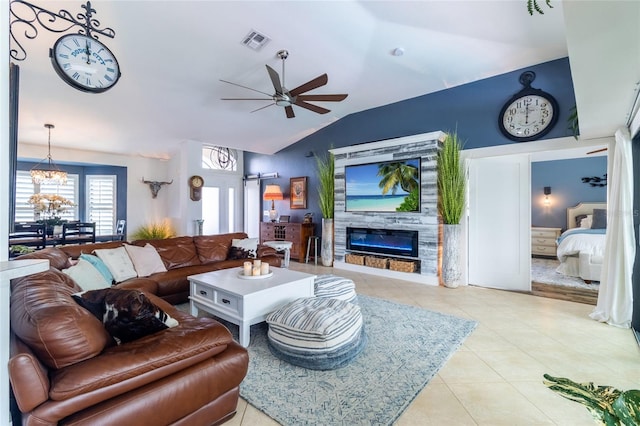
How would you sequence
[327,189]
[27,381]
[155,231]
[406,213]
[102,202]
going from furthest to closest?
[102,202], [155,231], [327,189], [406,213], [27,381]

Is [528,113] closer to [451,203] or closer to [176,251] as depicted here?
[451,203]

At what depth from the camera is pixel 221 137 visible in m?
6.22

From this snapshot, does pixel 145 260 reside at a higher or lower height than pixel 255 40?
lower

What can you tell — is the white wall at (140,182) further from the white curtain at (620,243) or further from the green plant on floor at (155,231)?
the white curtain at (620,243)

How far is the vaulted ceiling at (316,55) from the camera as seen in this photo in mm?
2115

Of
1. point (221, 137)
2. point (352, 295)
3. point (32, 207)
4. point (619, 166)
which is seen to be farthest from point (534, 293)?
point (32, 207)

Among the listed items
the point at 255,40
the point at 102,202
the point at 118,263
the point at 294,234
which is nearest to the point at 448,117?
the point at 255,40

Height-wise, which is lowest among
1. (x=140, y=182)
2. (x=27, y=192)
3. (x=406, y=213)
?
(x=406, y=213)

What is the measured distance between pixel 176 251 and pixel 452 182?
4262mm

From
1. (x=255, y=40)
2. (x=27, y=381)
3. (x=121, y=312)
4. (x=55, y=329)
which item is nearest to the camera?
(x=27, y=381)

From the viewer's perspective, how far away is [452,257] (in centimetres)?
449

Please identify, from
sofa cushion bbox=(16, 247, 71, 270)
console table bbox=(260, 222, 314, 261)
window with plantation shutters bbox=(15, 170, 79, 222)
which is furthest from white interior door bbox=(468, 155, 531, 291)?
window with plantation shutters bbox=(15, 170, 79, 222)

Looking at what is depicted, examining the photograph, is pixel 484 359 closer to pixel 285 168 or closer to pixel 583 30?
pixel 583 30

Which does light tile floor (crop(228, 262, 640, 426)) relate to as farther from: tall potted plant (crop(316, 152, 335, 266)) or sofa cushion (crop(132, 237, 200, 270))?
sofa cushion (crop(132, 237, 200, 270))
